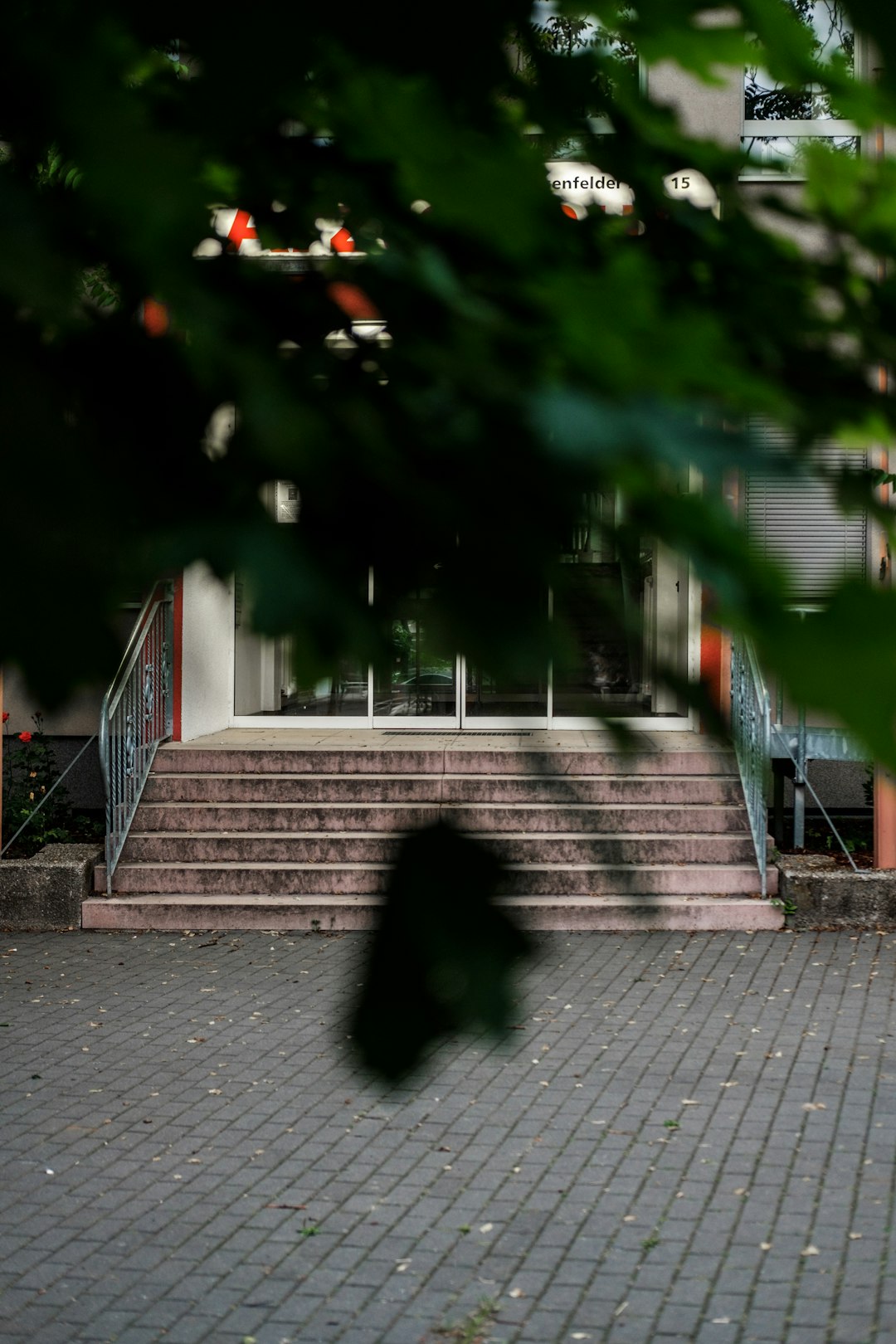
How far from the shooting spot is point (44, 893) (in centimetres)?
994

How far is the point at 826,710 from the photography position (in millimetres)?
521

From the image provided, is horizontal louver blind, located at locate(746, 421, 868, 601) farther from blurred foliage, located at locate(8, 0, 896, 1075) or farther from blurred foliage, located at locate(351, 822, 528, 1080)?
blurred foliage, located at locate(351, 822, 528, 1080)

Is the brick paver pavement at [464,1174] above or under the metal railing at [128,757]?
under

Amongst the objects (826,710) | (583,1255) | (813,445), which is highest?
(813,445)

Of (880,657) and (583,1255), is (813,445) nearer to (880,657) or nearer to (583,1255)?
(880,657)

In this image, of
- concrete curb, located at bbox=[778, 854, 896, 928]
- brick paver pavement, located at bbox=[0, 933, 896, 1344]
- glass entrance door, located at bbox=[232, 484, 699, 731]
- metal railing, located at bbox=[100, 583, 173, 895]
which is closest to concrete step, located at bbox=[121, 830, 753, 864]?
metal railing, located at bbox=[100, 583, 173, 895]

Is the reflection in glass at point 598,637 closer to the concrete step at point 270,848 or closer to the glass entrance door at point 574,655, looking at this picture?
the glass entrance door at point 574,655

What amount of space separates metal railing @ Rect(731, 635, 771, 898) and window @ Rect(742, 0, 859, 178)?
1.18 feet

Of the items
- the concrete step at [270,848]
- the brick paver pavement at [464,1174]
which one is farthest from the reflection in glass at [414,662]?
the concrete step at [270,848]

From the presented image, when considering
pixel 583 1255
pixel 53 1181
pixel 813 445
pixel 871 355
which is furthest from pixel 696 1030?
pixel 813 445

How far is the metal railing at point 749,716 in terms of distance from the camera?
0.58 meters

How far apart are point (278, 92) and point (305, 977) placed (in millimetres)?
8021

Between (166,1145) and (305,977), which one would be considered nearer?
(166,1145)

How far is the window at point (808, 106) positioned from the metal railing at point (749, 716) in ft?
1.18
